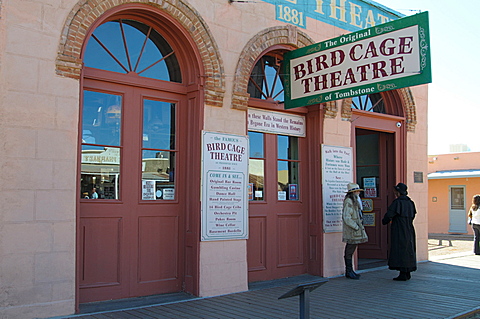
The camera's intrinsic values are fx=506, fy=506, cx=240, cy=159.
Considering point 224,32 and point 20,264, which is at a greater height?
point 224,32

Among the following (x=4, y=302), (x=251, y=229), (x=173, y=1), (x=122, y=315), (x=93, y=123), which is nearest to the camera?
(x=4, y=302)

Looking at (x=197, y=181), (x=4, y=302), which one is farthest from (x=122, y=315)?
(x=197, y=181)

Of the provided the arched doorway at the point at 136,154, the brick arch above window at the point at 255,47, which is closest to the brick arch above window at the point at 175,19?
the arched doorway at the point at 136,154

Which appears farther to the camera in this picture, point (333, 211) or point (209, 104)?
point (333, 211)

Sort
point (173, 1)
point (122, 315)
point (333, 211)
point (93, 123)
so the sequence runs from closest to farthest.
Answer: point (122, 315)
point (93, 123)
point (173, 1)
point (333, 211)

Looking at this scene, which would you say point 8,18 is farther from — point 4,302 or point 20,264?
point 4,302

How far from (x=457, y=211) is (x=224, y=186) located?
19399mm

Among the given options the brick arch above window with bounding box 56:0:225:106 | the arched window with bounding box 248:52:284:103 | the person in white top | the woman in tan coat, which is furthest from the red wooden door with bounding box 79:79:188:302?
the person in white top

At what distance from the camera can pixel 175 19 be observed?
7.59 meters

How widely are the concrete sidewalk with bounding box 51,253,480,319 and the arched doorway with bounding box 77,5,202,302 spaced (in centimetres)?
70

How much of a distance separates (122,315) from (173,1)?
176 inches

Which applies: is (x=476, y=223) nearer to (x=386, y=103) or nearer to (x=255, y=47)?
(x=386, y=103)

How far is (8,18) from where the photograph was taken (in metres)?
5.96

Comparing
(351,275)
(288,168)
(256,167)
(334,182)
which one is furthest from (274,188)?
(351,275)
